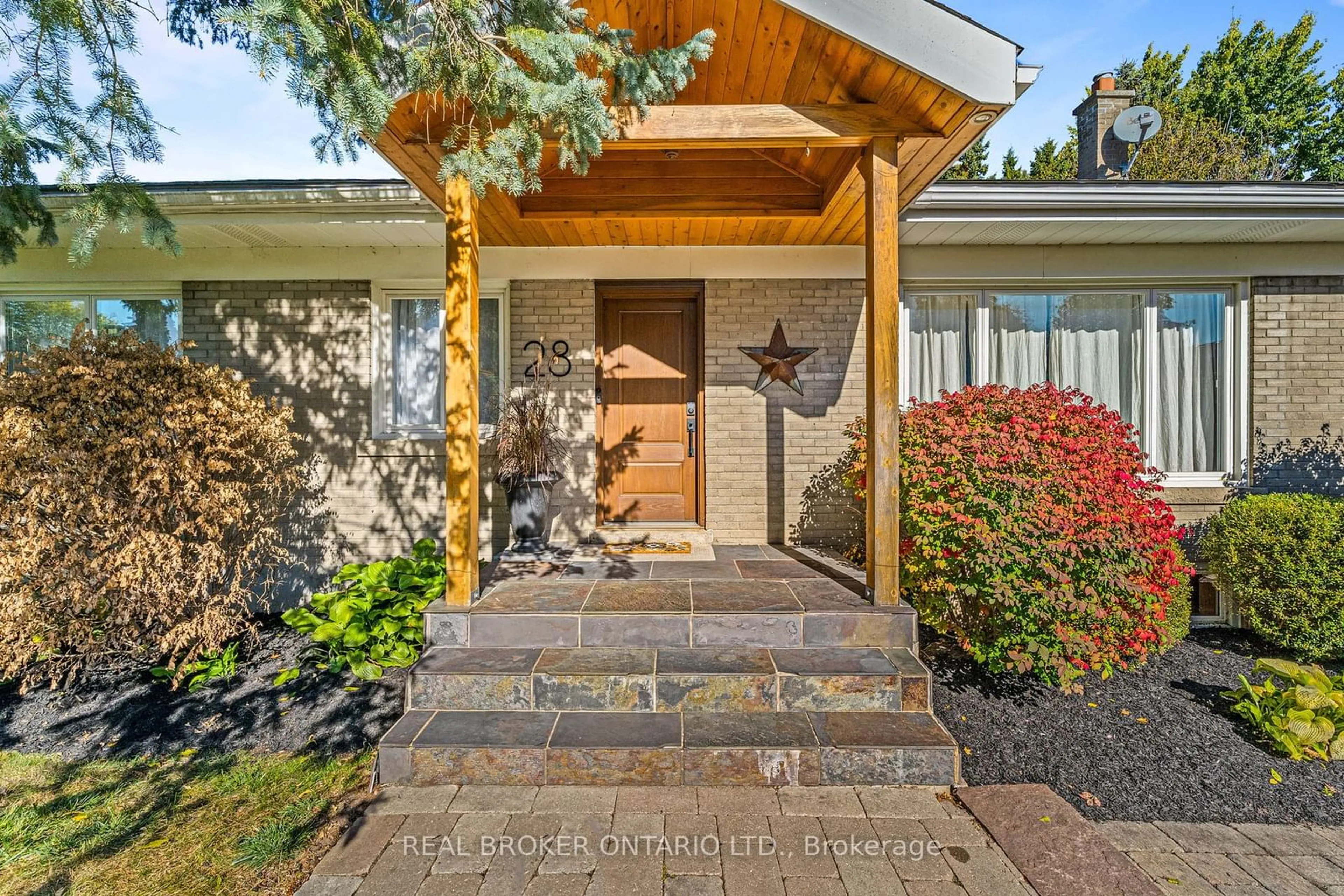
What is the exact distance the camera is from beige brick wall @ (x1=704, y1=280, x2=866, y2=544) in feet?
17.2

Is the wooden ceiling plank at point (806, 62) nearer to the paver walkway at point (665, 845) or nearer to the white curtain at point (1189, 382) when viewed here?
the paver walkway at point (665, 845)

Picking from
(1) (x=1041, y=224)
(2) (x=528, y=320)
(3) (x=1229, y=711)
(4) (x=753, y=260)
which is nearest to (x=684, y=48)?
(4) (x=753, y=260)

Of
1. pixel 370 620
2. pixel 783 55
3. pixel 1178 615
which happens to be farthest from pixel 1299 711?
pixel 370 620

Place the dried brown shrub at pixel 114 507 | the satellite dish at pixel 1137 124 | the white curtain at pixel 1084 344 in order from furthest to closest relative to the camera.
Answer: the satellite dish at pixel 1137 124, the white curtain at pixel 1084 344, the dried brown shrub at pixel 114 507

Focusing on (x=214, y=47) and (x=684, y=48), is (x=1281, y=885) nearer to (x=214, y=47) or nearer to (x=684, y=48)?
(x=684, y=48)

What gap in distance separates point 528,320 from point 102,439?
9.27 feet

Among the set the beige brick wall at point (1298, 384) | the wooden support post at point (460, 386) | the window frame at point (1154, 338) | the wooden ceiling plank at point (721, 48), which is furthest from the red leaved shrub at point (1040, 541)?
the wooden support post at point (460, 386)

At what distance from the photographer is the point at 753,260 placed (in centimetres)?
521

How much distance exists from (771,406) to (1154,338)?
128 inches

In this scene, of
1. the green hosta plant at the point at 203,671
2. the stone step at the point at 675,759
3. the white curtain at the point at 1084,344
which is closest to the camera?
the stone step at the point at 675,759

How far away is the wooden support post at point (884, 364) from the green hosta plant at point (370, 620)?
9.00 feet

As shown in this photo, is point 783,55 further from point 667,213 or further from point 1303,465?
point 1303,465

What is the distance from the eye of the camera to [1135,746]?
315 centimetres

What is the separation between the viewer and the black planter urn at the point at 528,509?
446 cm
